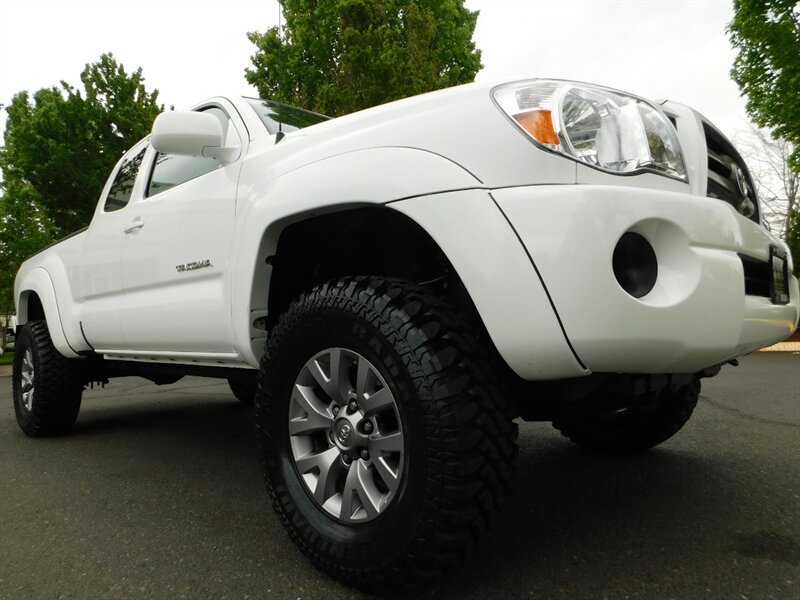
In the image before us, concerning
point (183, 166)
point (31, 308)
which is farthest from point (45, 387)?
point (183, 166)

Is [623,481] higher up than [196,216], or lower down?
lower down

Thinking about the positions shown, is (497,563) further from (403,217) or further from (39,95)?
(39,95)

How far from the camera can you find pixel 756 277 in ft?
5.98

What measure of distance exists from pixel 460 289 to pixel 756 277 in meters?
0.90

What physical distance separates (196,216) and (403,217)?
1.06 m

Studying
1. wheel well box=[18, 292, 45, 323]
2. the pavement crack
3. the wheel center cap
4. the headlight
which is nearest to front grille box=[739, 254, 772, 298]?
the headlight

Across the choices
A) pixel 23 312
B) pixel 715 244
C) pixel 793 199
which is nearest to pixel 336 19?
pixel 23 312

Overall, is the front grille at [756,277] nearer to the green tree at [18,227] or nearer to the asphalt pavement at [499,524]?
the asphalt pavement at [499,524]

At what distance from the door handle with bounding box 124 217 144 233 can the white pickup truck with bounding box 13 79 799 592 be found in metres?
0.66

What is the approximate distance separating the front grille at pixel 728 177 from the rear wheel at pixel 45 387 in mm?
3753

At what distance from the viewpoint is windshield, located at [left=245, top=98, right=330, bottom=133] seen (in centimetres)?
261

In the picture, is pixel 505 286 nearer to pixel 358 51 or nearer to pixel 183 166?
pixel 183 166

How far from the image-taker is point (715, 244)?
160 centimetres

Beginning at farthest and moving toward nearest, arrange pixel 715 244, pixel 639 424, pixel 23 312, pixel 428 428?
pixel 23 312 → pixel 639 424 → pixel 715 244 → pixel 428 428
